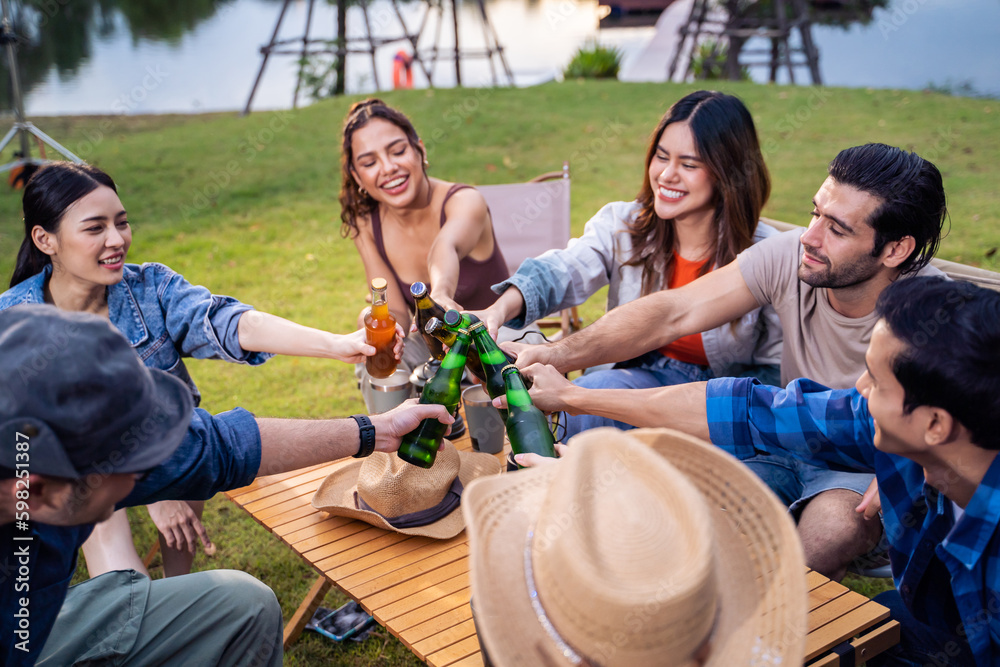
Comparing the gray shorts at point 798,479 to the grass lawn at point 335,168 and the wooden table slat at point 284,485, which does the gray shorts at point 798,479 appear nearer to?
the wooden table slat at point 284,485

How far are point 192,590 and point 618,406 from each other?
4.82 ft

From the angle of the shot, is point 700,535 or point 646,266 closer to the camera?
point 700,535

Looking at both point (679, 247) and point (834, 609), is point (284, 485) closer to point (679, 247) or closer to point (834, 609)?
point (834, 609)

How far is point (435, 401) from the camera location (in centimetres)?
254

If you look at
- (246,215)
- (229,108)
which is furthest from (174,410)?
(229,108)

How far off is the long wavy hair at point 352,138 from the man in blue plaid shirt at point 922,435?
216 cm

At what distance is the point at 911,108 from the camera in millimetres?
9922

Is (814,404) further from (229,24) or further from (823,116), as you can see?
(229,24)

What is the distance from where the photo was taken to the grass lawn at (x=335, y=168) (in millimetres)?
6266

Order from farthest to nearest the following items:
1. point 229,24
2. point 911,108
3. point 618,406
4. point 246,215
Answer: point 229,24
point 911,108
point 246,215
point 618,406

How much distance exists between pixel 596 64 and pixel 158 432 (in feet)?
41.7

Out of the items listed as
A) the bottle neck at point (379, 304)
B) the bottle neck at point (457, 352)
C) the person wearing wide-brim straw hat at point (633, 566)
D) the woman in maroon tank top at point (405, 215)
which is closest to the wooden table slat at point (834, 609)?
the person wearing wide-brim straw hat at point (633, 566)

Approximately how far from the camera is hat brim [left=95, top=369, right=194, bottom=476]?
160 centimetres

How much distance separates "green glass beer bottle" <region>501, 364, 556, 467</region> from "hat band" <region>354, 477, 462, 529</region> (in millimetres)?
352
